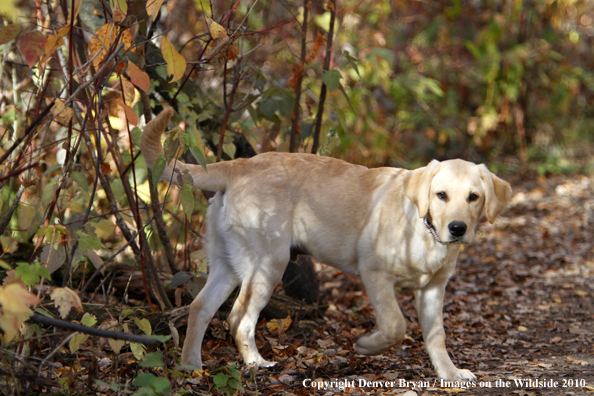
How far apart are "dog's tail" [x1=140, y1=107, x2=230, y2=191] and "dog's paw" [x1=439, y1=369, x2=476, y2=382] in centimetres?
172

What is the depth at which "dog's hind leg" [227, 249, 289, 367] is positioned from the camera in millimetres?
3381

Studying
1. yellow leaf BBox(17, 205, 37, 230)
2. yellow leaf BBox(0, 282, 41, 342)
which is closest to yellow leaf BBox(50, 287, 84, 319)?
yellow leaf BBox(0, 282, 41, 342)

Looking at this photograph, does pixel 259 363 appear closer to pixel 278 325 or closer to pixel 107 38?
pixel 278 325

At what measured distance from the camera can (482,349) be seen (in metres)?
3.90

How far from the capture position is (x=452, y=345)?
13.0ft

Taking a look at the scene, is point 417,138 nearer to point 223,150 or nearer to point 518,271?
point 518,271

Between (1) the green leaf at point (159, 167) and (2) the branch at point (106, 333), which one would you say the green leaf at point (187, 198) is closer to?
(1) the green leaf at point (159, 167)

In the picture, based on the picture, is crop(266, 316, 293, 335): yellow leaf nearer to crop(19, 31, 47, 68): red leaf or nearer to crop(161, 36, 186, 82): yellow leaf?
crop(161, 36, 186, 82): yellow leaf

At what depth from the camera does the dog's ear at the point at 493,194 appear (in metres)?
3.24

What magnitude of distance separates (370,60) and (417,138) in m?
5.01

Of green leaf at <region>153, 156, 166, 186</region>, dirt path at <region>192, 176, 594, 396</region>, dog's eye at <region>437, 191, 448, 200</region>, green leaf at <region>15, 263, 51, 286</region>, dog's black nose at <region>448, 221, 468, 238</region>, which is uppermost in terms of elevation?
green leaf at <region>153, 156, 166, 186</region>

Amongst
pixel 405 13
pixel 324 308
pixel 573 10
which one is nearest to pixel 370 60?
pixel 324 308

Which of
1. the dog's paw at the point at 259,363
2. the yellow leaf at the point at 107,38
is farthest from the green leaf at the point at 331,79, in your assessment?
the dog's paw at the point at 259,363

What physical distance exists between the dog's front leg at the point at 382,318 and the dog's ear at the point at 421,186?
0.49 metres
